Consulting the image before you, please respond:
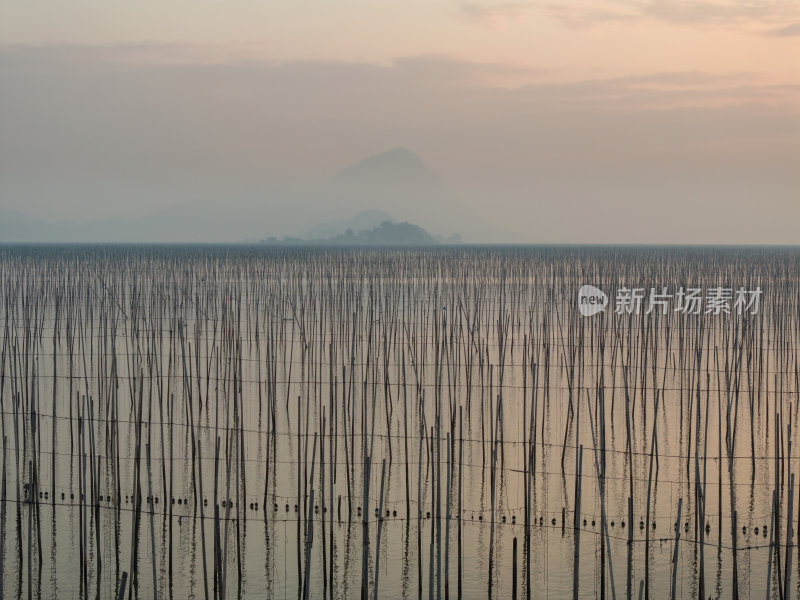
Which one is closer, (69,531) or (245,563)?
(245,563)

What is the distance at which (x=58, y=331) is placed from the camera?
44.1 feet

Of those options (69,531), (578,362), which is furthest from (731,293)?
(69,531)

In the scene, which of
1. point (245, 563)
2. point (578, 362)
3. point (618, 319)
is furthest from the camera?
point (618, 319)

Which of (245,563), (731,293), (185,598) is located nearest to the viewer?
(185,598)

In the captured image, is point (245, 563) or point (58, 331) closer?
point (245, 563)

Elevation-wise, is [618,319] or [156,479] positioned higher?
[618,319]

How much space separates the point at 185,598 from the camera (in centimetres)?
500

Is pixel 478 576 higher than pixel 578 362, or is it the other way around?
pixel 578 362

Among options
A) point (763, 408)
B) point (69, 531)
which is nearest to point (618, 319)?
point (763, 408)

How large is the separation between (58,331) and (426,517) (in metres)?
8.94

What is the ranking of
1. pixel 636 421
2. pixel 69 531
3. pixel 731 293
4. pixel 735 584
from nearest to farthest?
pixel 735 584 < pixel 69 531 < pixel 636 421 < pixel 731 293

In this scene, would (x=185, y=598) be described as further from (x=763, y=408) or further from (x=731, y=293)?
(x=731, y=293)

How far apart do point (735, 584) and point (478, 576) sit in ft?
4.59

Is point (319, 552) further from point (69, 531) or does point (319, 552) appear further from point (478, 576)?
point (69, 531)
